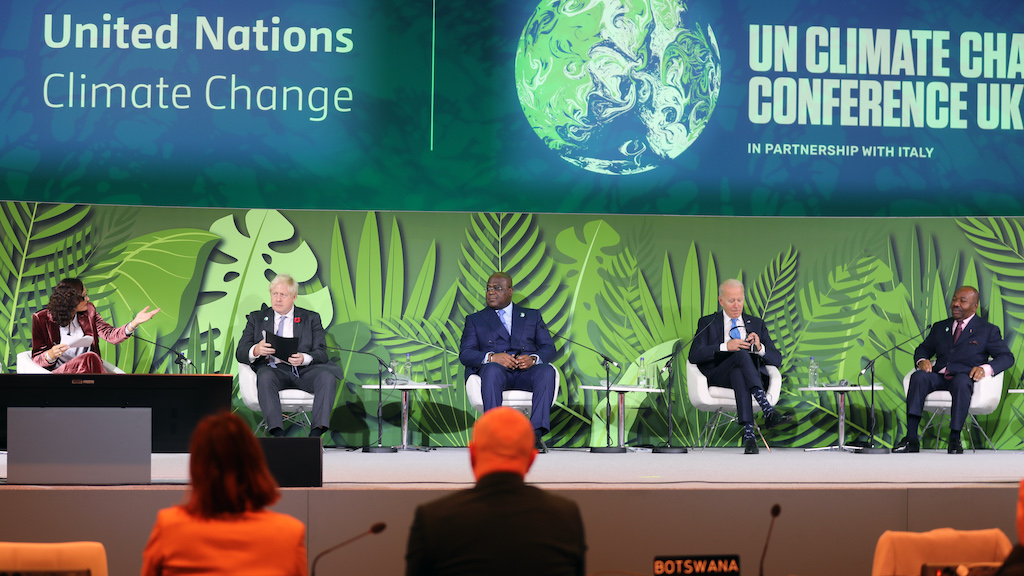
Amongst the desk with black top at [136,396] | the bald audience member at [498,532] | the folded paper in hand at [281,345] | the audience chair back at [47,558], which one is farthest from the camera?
the folded paper in hand at [281,345]

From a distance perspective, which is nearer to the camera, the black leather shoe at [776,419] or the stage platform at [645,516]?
the stage platform at [645,516]

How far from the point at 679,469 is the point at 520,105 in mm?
3300

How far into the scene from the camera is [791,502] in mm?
3543

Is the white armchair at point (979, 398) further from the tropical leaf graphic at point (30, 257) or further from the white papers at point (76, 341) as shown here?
the tropical leaf graphic at point (30, 257)

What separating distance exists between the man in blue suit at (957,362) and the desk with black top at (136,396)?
201 inches

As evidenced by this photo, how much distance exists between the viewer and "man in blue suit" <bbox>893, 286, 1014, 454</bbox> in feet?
22.8

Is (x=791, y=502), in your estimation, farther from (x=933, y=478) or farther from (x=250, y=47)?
(x=250, y=47)

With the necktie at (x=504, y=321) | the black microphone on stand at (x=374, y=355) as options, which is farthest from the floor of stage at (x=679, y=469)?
the necktie at (x=504, y=321)

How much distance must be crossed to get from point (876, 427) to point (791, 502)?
14.4 ft

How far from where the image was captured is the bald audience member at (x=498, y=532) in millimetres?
1942

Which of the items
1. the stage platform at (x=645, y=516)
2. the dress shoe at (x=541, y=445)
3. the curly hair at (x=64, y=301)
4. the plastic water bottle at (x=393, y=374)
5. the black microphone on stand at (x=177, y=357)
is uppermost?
the curly hair at (x=64, y=301)

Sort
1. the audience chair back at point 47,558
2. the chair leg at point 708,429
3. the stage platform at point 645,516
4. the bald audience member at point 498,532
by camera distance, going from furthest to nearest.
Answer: the chair leg at point 708,429 → the stage platform at point 645,516 → the audience chair back at point 47,558 → the bald audience member at point 498,532

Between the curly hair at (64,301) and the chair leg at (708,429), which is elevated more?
the curly hair at (64,301)

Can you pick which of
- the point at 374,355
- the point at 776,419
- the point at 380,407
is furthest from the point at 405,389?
the point at 776,419
